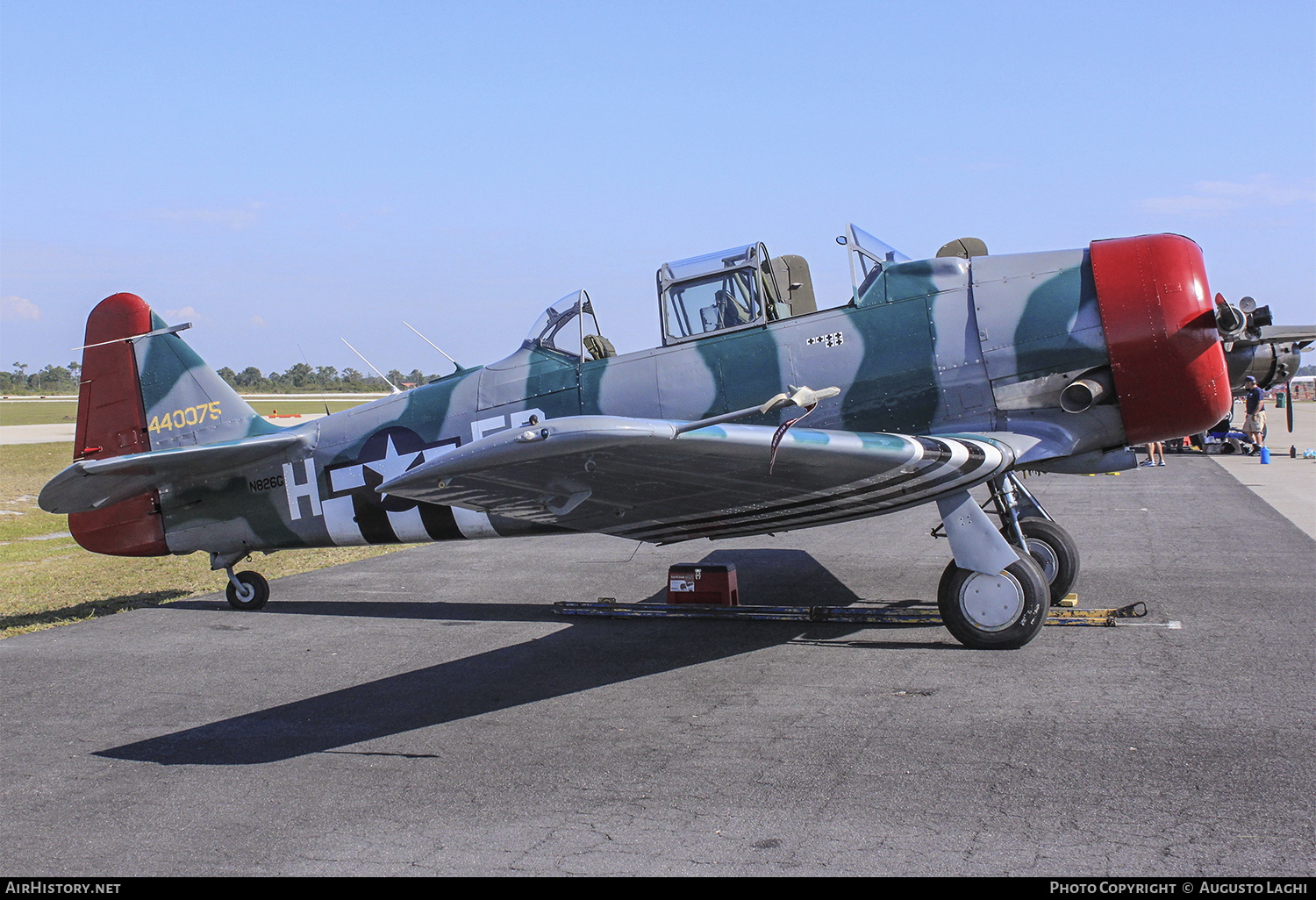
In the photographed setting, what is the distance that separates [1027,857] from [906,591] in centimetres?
533

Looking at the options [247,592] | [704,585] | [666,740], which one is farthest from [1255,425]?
[666,740]

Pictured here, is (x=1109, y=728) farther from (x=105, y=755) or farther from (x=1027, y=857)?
(x=105, y=755)

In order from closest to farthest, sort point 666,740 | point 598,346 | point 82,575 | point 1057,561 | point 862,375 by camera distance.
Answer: point 666,740, point 862,375, point 598,346, point 1057,561, point 82,575

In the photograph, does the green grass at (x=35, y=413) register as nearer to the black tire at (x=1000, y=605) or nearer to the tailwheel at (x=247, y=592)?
the tailwheel at (x=247, y=592)

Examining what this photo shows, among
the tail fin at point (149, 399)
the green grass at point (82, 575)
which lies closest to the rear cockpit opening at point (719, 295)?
the tail fin at point (149, 399)

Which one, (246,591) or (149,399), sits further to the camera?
(149,399)

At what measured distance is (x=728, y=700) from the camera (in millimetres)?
5949

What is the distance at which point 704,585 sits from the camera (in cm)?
851

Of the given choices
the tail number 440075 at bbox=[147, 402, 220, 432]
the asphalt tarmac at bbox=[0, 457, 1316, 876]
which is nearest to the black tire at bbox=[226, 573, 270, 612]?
the asphalt tarmac at bbox=[0, 457, 1316, 876]

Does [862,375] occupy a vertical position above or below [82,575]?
above

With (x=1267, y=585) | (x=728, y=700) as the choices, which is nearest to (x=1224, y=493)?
(x=1267, y=585)

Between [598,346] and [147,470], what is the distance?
4091 mm

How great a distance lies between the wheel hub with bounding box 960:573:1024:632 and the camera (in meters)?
6.68

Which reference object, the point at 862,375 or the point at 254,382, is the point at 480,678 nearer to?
the point at 862,375
